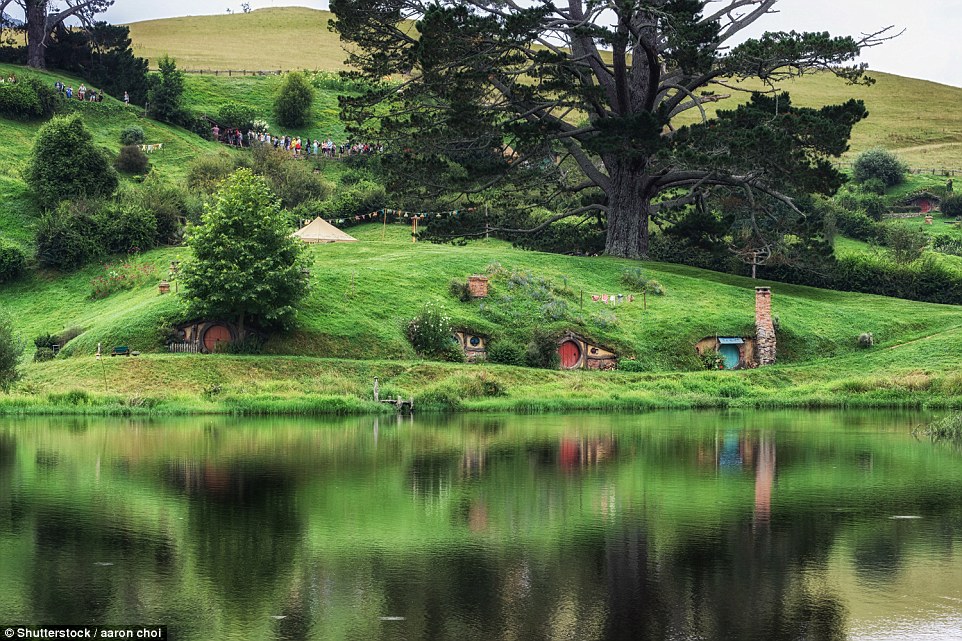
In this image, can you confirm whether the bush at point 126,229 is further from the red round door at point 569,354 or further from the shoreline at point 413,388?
the red round door at point 569,354

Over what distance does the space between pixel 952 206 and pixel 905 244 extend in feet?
103

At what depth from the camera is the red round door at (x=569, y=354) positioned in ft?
215

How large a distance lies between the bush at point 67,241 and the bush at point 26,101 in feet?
113

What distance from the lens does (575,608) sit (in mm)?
20562

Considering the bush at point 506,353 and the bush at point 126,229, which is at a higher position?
the bush at point 126,229

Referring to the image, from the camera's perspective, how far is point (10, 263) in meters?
83.0

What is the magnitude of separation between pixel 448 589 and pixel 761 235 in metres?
60.3

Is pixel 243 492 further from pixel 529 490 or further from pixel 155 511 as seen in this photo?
pixel 529 490

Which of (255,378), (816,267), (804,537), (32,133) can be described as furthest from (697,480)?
(32,133)

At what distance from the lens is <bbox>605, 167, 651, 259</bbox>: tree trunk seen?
79562mm

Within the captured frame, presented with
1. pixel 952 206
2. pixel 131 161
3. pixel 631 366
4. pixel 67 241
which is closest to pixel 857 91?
pixel 952 206

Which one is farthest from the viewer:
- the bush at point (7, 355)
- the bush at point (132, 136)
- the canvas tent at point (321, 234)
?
the bush at point (132, 136)

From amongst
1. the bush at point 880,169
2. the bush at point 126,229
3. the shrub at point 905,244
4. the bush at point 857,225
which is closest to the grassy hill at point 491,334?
the bush at point 126,229

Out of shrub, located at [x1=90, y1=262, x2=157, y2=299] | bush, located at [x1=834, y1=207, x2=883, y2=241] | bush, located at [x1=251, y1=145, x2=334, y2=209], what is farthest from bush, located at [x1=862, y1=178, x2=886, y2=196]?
shrub, located at [x1=90, y1=262, x2=157, y2=299]
